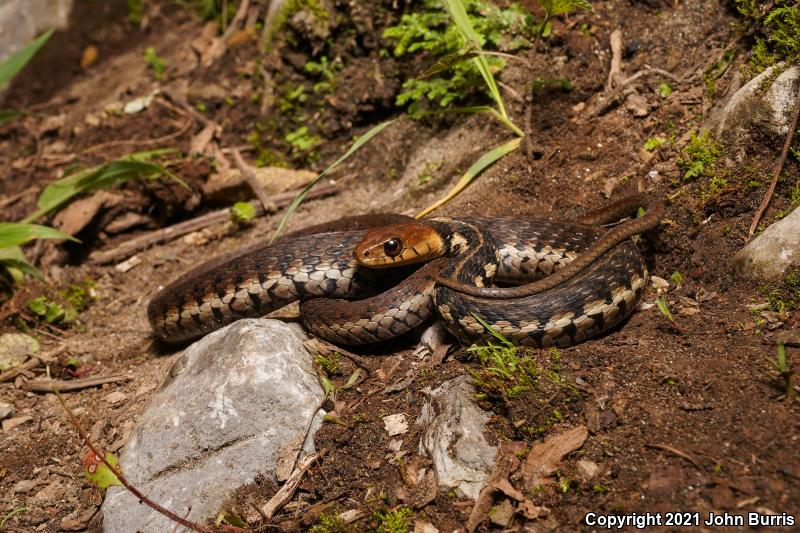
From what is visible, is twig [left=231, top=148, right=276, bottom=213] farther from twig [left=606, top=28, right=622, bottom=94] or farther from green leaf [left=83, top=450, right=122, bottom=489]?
twig [left=606, top=28, right=622, bottom=94]

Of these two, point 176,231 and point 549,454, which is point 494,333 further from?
point 176,231

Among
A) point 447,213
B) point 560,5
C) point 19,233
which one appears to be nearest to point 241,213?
point 19,233

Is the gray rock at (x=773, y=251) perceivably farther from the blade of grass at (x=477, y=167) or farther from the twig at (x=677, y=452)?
the blade of grass at (x=477, y=167)

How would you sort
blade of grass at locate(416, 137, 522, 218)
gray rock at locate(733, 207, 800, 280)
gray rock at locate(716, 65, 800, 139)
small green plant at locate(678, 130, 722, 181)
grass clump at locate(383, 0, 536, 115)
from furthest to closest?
grass clump at locate(383, 0, 536, 115) → blade of grass at locate(416, 137, 522, 218) → small green plant at locate(678, 130, 722, 181) → gray rock at locate(716, 65, 800, 139) → gray rock at locate(733, 207, 800, 280)

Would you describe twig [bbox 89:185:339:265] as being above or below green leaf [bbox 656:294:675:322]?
above

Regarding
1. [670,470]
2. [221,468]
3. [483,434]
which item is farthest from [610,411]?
[221,468]

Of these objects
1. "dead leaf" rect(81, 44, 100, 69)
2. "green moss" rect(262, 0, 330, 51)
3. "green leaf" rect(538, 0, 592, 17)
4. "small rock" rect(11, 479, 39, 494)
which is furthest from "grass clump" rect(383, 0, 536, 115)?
"dead leaf" rect(81, 44, 100, 69)

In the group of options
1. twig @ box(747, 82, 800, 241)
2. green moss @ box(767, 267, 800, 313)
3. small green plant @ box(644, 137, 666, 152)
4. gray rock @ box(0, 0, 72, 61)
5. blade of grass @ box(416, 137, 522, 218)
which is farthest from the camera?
gray rock @ box(0, 0, 72, 61)

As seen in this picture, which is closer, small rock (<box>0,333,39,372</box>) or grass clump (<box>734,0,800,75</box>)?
grass clump (<box>734,0,800,75</box>)
